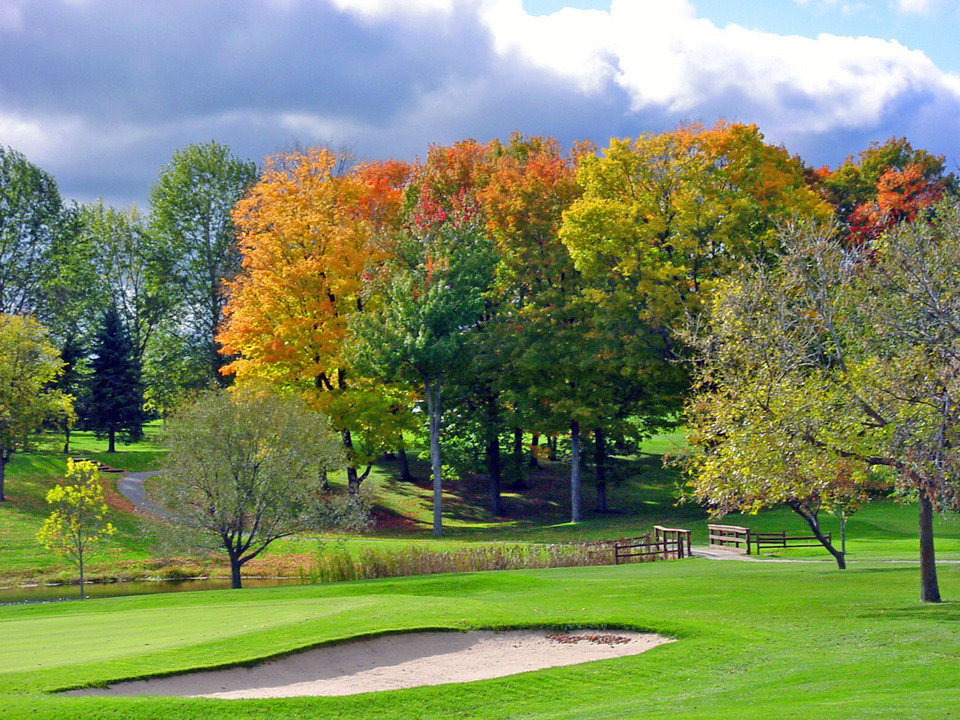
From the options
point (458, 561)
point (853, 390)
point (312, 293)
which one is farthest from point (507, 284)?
point (853, 390)

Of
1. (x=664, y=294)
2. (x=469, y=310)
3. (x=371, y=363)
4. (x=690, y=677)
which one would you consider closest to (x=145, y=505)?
(x=371, y=363)

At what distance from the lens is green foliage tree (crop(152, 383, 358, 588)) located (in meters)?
31.4

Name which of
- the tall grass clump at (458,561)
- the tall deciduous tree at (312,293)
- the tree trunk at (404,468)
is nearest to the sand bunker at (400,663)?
the tall grass clump at (458,561)

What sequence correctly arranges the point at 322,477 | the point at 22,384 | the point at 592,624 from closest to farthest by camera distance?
the point at 592,624 < the point at 322,477 < the point at 22,384

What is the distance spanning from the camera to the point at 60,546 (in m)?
38.6

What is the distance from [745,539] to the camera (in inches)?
1390

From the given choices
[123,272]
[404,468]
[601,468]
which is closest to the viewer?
[601,468]

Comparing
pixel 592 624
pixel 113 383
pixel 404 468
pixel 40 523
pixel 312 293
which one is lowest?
pixel 592 624

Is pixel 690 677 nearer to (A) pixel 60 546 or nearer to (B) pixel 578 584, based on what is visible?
(B) pixel 578 584

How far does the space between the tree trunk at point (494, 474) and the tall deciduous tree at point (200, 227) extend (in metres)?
22.6

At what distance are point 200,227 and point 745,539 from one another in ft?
152

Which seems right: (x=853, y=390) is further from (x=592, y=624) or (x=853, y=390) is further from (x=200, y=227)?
(x=200, y=227)

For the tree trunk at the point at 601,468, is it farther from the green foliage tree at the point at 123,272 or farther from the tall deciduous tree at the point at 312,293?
the green foliage tree at the point at 123,272

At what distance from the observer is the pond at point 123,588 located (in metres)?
33.6
